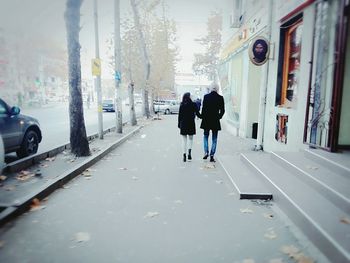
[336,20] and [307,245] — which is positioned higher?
[336,20]

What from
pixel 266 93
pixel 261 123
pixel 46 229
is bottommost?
pixel 46 229

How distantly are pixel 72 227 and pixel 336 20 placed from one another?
19.5 ft

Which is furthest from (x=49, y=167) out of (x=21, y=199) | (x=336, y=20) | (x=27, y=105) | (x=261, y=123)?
(x=27, y=105)

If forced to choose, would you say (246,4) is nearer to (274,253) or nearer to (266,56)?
(266,56)

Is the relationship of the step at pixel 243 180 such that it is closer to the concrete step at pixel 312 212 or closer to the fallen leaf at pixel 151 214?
the concrete step at pixel 312 212

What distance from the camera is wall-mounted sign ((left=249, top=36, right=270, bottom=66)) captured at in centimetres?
868

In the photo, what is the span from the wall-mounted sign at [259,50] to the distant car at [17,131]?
6812 millimetres

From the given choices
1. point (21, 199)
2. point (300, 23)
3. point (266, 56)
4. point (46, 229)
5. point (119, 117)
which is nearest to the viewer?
point (46, 229)

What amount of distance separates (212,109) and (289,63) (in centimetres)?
257

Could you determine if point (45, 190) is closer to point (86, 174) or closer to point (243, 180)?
point (86, 174)

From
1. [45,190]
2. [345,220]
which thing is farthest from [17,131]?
[345,220]

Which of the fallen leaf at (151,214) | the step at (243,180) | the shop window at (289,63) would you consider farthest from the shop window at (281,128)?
the fallen leaf at (151,214)

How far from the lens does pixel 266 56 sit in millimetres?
8773

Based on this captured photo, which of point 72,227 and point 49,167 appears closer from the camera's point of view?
point 72,227
